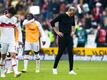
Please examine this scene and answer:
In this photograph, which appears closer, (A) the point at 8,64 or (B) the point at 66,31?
(B) the point at 66,31

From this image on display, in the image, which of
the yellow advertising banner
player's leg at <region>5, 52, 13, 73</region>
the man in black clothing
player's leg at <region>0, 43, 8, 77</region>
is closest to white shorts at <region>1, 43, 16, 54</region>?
player's leg at <region>0, 43, 8, 77</region>

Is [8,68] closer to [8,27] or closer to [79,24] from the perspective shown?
[8,27]

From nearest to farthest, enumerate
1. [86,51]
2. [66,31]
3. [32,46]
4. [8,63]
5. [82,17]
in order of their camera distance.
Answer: [66,31] < [8,63] < [32,46] < [86,51] < [82,17]

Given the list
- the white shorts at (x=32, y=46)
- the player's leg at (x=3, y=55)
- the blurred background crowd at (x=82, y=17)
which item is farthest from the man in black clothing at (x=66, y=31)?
the blurred background crowd at (x=82, y=17)

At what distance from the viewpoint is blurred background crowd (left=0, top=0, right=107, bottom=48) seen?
34781mm

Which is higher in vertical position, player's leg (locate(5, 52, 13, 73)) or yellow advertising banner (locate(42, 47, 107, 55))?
Result: player's leg (locate(5, 52, 13, 73))

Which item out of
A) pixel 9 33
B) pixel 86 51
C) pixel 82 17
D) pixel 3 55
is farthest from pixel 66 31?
pixel 82 17

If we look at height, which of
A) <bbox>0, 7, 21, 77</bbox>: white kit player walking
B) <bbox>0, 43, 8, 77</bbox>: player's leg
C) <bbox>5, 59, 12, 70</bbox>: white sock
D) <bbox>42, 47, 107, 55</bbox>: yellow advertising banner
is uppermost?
<bbox>0, 7, 21, 77</bbox>: white kit player walking

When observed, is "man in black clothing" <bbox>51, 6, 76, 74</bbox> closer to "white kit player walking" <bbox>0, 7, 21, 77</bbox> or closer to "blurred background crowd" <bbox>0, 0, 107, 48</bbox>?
"white kit player walking" <bbox>0, 7, 21, 77</bbox>

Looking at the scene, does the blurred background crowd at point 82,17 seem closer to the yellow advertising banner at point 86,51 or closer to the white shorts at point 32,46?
the yellow advertising banner at point 86,51

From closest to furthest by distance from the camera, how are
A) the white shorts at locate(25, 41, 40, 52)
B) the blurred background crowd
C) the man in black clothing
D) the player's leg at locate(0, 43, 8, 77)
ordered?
1. the player's leg at locate(0, 43, 8, 77)
2. the man in black clothing
3. the white shorts at locate(25, 41, 40, 52)
4. the blurred background crowd

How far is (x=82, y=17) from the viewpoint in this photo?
3622 centimetres

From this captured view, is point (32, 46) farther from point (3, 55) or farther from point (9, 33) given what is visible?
point (9, 33)

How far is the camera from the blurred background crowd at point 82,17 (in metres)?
34.8
